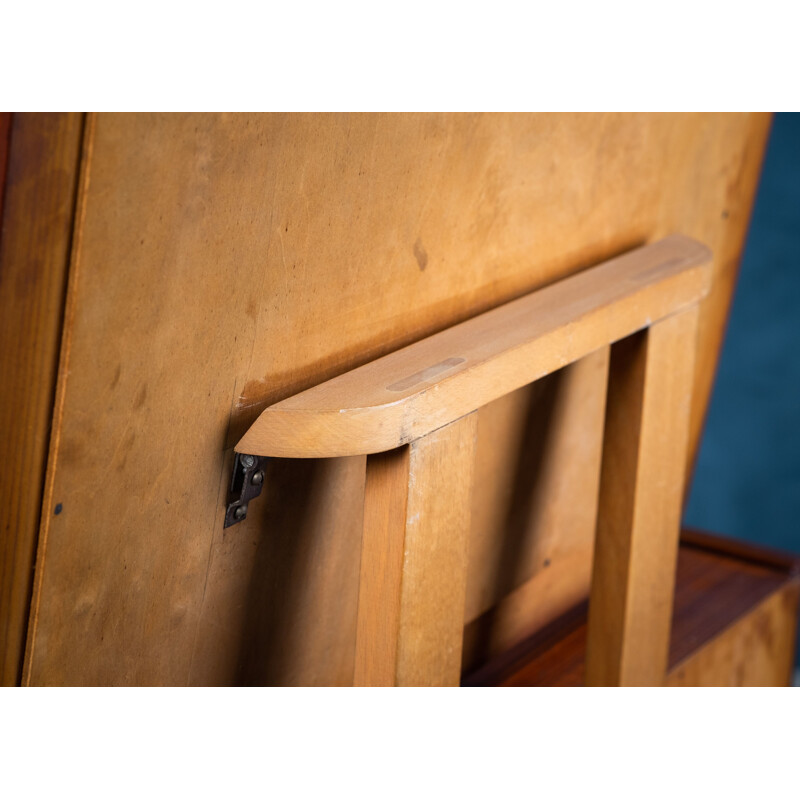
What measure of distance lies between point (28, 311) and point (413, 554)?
19 centimetres

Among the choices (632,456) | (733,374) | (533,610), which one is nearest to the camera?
(632,456)

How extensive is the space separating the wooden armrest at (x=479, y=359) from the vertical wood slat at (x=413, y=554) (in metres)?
0.02

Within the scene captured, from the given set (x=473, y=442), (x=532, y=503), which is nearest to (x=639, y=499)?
(x=532, y=503)

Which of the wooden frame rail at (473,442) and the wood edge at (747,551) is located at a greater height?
the wooden frame rail at (473,442)

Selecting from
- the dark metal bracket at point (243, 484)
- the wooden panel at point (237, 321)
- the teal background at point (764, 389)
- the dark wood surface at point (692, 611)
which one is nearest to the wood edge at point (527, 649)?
the dark wood surface at point (692, 611)

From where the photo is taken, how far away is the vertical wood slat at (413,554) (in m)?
0.43

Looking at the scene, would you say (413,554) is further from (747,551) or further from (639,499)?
(747,551)

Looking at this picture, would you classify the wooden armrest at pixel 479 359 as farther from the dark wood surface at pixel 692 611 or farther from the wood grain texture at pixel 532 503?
the dark wood surface at pixel 692 611

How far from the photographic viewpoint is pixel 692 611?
77cm

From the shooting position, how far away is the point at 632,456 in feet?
1.94

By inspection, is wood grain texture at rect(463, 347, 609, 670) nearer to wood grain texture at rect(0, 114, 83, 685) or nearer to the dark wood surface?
the dark wood surface

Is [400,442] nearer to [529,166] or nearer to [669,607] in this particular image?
[529,166]

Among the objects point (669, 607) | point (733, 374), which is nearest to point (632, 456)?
point (669, 607)
